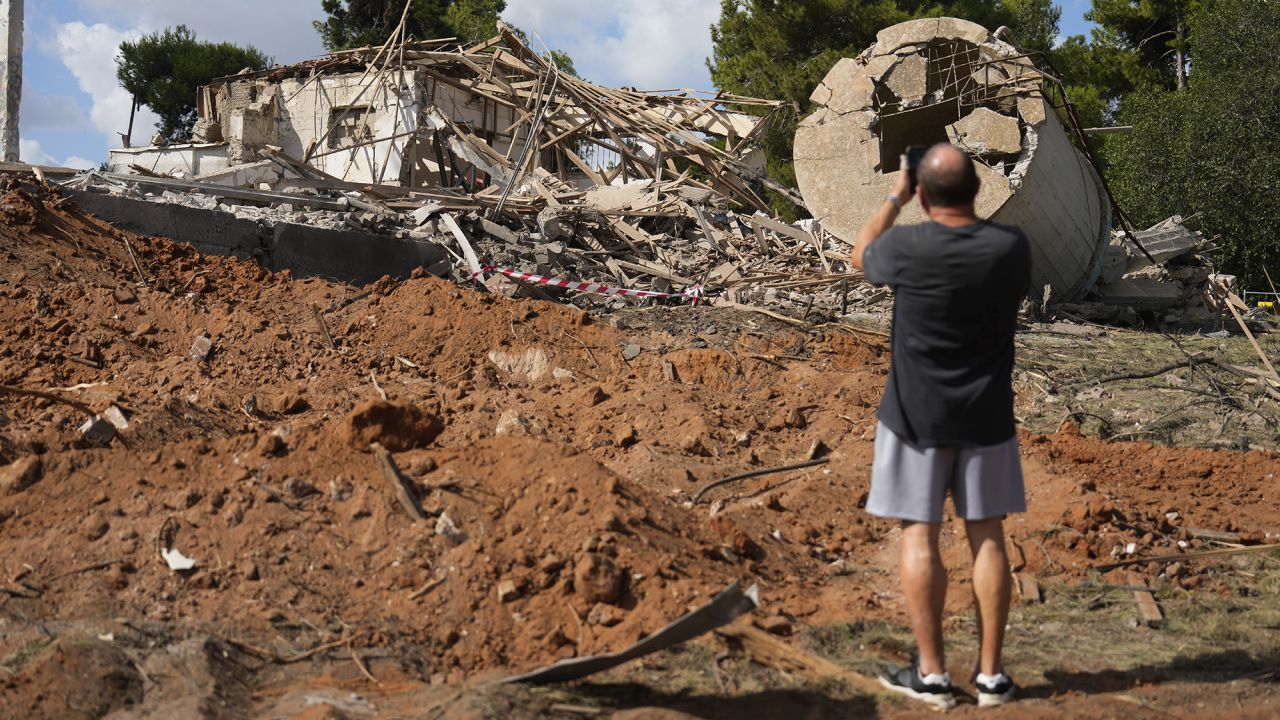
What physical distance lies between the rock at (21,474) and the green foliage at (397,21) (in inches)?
1295

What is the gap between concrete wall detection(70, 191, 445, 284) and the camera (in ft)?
29.4

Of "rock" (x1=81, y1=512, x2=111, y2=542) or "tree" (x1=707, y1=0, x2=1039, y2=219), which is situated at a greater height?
"tree" (x1=707, y1=0, x2=1039, y2=219)

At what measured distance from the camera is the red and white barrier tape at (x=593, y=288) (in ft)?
34.8

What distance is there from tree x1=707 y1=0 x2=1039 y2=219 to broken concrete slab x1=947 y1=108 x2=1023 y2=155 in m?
14.2

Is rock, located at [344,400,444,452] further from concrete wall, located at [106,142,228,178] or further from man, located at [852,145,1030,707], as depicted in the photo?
concrete wall, located at [106,142,228,178]

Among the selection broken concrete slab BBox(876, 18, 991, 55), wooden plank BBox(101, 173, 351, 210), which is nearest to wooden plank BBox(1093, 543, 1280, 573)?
broken concrete slab BBox(876, 18, 991, 55)

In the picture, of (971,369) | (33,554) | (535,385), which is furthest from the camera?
(535,385)

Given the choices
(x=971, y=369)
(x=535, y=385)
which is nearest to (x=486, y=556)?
(x=971, y=369)

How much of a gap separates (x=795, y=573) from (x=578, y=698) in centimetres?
164

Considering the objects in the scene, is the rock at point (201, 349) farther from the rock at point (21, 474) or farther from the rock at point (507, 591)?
the rock at point (507, 591)

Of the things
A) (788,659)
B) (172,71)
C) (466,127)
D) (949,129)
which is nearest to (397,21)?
(172,71)

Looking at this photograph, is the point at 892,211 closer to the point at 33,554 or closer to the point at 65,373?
the point at 33,554

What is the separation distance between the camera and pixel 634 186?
44.6 feet

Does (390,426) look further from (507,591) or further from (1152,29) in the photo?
(1152,29)
